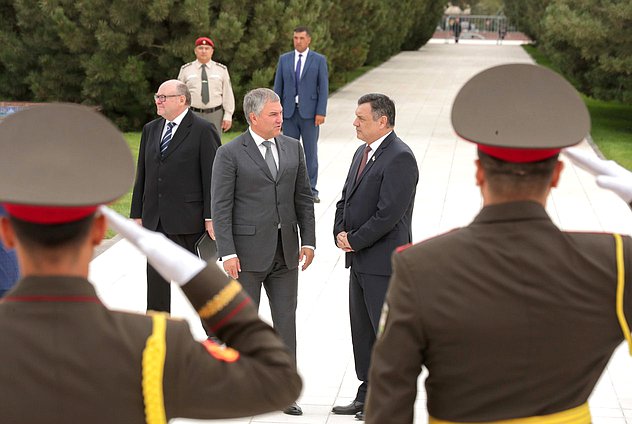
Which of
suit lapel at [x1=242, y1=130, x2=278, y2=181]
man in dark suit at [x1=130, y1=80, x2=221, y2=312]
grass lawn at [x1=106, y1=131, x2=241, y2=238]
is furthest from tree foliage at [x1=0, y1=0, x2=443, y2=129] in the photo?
suit lapel at [x1=242, y1=130, x2=278, y2=181]

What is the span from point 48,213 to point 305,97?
36.6 feet

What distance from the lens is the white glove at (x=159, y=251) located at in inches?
89.4

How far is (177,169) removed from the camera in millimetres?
7414

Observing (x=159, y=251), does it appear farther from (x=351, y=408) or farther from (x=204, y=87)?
(x=204, y=87)

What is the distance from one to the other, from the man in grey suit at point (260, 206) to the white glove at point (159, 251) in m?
4.03

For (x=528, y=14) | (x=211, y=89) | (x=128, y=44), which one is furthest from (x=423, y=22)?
(x=211, y=89)

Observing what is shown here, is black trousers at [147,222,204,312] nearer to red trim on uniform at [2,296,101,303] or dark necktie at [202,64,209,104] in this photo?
red trim on uniform at [2,296,101,303]

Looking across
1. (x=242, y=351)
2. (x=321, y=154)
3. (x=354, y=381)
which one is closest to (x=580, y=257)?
(x=242, y=351)

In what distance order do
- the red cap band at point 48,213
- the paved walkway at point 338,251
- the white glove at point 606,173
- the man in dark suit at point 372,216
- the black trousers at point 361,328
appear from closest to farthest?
the red cap band at point 48,213 → the white glove at point 606,173 → the man in dark suit at point 372,216 → the black trousers at point 361,328 → the paved walkway at point 338,251

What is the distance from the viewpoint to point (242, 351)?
7.67 feet

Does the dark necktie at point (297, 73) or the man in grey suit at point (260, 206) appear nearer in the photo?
the man in grey suit at point (260, 206)

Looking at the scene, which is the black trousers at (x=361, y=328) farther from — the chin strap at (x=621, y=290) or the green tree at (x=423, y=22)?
the green tree at (x=423, y=22)

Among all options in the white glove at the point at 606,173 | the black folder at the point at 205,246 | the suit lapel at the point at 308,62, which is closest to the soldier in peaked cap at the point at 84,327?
the white glove at the point at 606,173

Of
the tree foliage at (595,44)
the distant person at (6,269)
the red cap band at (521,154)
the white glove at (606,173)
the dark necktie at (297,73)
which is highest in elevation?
the red cap band at (521,154)
